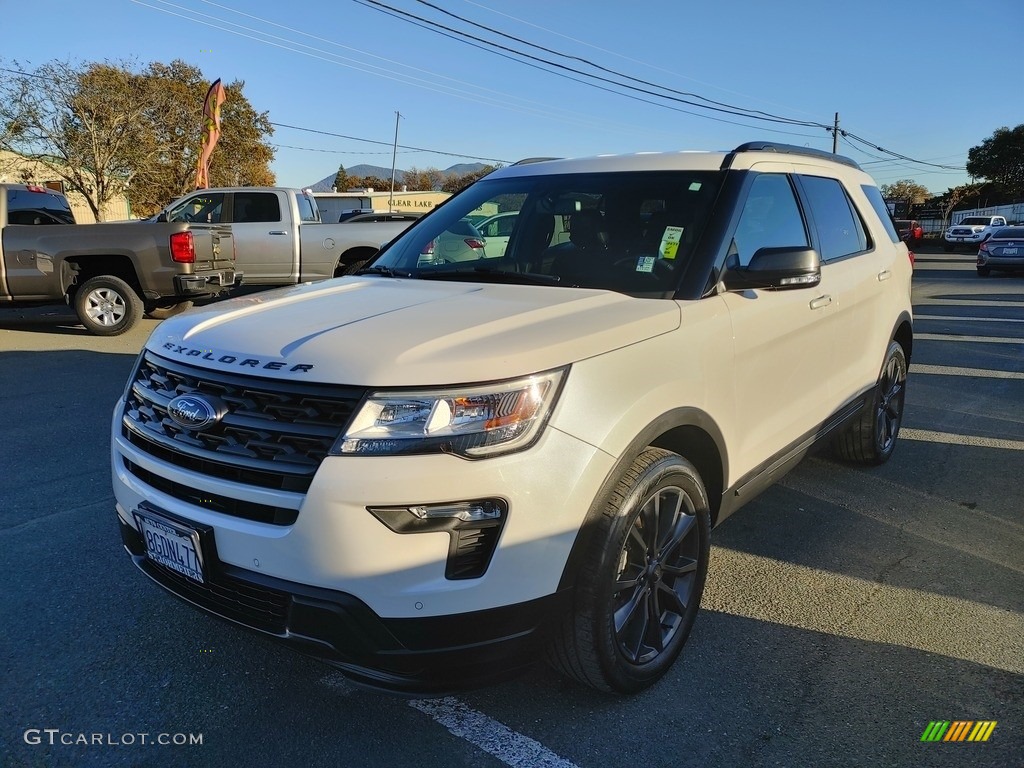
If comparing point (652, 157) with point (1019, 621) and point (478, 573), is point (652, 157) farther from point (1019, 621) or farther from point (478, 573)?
point (1019, 621)

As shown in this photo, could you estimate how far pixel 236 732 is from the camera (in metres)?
2.45

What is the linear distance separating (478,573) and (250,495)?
27.2 inches

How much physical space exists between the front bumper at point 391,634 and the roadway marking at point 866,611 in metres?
1.43

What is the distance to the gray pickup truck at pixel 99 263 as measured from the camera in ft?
31.3

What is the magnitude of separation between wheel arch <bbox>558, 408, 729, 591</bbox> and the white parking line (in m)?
0.57

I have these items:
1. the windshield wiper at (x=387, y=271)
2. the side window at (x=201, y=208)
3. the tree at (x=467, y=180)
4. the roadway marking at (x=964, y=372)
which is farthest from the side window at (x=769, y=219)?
the side window at (x=201, y=208)

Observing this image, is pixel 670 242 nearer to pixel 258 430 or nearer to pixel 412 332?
pixel 412 332

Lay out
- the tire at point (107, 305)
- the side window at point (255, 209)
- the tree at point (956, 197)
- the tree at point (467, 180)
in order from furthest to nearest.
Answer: the tree at point (956, 197), the side window at point (255, 209), the tire at point (107, 305), the tree at point (467, 180)

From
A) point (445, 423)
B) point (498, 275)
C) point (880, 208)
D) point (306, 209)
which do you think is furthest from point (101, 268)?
point (445, 423)

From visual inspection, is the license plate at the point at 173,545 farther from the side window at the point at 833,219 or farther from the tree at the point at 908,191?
the tree at the point at 908,191

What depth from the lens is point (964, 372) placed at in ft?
27.7

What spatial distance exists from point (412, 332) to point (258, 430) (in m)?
0.55

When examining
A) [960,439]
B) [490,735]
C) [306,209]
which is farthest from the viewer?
[306,209]

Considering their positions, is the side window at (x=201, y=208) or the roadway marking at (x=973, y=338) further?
the side window at (x=201, y=208)
